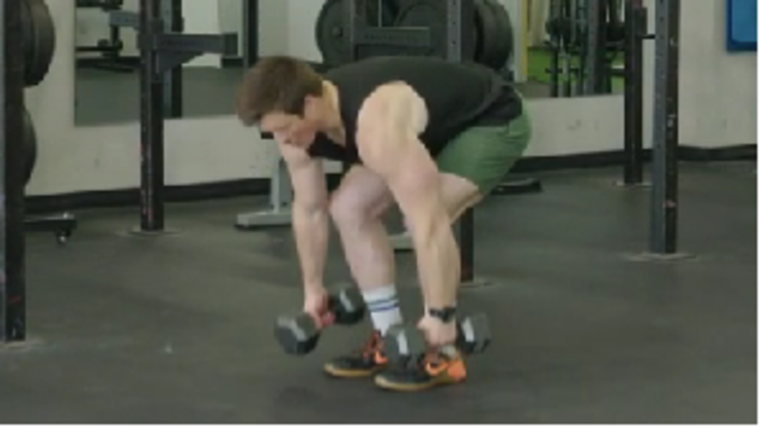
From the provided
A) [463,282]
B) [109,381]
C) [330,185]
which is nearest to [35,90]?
[330,185]

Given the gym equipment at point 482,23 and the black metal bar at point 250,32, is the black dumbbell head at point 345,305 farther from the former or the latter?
the black metal bar at point 250,32

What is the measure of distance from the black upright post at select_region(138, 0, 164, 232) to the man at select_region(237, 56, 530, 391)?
2.44 metres

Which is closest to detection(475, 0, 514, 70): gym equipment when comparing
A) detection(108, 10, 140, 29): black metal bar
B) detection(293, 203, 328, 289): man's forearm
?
detection(108, 10, 140, 29): black metal bar

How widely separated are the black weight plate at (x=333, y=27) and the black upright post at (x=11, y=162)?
3104mm

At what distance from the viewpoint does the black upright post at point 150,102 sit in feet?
20.7

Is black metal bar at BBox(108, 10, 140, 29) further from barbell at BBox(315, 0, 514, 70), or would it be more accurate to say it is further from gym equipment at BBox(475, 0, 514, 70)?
gym equipment at BBox(475, 0, 514, 70)

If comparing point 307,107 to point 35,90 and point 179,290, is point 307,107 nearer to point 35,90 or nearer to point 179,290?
point 179,290

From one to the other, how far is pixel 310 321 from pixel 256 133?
3.51 metres

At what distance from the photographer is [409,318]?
486 centimetres

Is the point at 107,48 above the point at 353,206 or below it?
above

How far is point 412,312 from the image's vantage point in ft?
16.2

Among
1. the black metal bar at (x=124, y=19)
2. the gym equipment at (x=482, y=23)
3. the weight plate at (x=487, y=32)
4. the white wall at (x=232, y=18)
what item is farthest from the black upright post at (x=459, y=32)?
the white wall at (x=232, y=18)

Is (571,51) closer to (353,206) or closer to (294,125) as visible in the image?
(353,206)

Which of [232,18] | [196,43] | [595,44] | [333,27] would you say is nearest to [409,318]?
[196,43]
